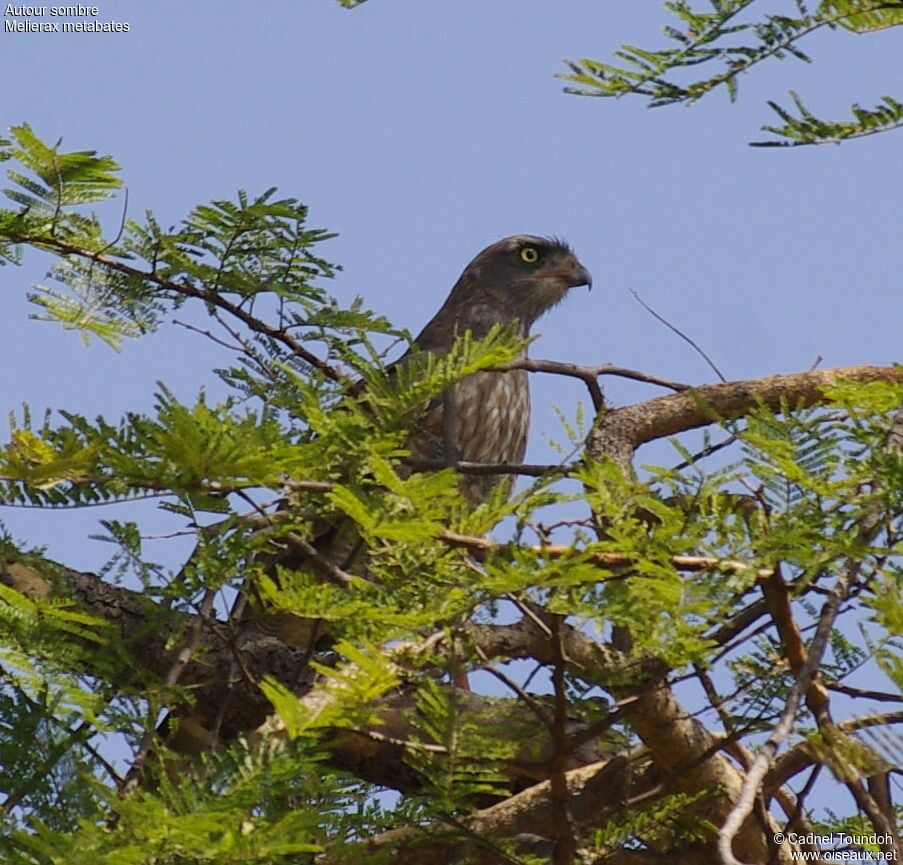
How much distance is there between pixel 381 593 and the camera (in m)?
2.93

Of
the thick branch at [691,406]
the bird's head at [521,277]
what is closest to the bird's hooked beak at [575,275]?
the bird's head at [521,277]

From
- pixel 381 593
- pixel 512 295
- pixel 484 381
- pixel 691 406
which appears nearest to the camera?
pixel 381 593

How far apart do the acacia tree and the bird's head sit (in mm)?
3630

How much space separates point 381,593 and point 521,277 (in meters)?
5.32

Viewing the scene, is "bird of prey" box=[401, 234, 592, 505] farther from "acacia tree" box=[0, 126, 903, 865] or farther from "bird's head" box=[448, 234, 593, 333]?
"acacia tree" box=[0, 126, 903, 865]

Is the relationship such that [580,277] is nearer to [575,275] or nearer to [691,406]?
[575,275]

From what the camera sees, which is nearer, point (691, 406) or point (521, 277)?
point (691, 406)

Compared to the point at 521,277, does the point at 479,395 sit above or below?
below

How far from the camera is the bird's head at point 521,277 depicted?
26.4 ft

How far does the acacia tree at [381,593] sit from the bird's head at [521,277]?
363 cm

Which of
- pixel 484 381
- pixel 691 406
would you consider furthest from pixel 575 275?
pixel 691 406

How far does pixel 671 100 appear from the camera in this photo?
2967mm

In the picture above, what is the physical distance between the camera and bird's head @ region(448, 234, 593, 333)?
8.05m

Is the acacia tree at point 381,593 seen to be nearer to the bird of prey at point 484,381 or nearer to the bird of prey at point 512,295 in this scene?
the bird of prey at point 484,381
